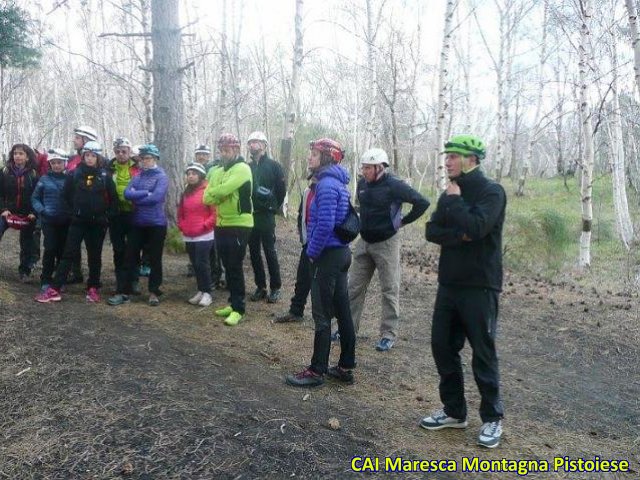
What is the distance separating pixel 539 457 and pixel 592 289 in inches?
271

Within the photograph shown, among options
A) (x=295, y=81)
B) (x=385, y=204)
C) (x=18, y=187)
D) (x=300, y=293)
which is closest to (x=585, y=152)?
(x=295, y=81)

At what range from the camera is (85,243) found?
6312 millimetres

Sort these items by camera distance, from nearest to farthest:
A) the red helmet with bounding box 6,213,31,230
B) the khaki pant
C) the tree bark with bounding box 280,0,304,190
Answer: the khaki pant → the red helmet with bounding box 6,213,31,230 → the tree bark with bounding box 280,0,304,190

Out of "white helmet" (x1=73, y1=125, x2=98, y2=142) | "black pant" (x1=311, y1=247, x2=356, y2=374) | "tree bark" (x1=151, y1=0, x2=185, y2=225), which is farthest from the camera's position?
"tree bark" (x1=151, y1=0, x2=185, y2=225)

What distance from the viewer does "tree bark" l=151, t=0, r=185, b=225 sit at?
8797mm

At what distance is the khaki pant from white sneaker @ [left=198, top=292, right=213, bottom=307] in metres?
2.08

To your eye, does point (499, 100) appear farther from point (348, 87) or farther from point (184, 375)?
point (184, 375)

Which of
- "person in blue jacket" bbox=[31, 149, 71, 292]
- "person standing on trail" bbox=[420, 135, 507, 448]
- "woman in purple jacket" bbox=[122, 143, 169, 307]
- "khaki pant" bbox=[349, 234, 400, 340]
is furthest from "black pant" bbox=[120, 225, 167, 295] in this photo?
"person standing on trail" bbox=[420, 135, 507, 448]

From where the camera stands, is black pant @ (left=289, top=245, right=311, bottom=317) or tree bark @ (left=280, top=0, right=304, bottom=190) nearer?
black pant @ (left=289, top=245, right=311, bottom=317)

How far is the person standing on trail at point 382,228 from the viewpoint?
535cm

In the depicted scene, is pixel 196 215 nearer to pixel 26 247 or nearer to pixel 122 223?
pixel 122 223

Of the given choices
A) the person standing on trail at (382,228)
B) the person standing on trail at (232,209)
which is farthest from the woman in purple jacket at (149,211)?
the person standing on trail at (382,228)

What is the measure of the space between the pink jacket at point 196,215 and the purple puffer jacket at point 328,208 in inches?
95.5

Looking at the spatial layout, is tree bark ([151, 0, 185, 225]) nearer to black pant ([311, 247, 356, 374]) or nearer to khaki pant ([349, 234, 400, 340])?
khaki pant ([349, 234, 400, 340])
